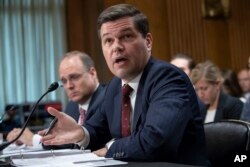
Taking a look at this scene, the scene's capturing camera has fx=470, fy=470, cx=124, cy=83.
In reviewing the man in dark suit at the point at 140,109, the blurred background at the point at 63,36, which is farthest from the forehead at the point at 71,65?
the blurred background at the point at 63,36

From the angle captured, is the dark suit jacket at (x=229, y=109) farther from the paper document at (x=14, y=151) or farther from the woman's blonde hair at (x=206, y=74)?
the paper document at (x=14, y=151)

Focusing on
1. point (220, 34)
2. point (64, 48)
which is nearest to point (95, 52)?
point (64, 48)

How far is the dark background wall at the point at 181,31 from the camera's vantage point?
7.56 m

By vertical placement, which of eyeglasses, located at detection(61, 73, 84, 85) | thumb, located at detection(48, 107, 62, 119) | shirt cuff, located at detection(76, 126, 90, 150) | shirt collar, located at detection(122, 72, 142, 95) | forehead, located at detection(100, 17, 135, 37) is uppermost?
forehead, located at detection(100, 17, 135, 37)

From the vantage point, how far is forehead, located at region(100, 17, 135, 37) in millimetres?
2266

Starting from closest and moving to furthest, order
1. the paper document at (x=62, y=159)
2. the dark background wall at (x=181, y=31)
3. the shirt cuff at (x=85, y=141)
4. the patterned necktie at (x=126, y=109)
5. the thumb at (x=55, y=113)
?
the paper document at (x=62, y=159), the thumb at (x=55, y=113), the patterned necktie at (x=126, y=109), the shirt cuff at (x=85, y=141), the dark background wall at (x=181, y=31)

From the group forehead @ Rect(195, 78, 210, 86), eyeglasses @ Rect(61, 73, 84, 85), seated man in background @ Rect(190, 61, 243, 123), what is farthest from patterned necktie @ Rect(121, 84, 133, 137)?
forehead @ Rect(195, 78, 210, 86)

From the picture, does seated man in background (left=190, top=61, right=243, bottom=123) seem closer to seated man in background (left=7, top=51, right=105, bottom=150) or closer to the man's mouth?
seated man in background (left=7, top=51, right=105, bottom=150)

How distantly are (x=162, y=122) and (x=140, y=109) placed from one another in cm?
22

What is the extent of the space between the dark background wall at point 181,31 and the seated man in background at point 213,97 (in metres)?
2.71

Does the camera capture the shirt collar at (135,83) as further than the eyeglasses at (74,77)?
No

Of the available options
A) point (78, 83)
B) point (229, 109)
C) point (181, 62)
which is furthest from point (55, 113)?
point (181, 62)

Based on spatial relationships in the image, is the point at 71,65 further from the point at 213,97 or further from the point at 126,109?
the point at 126,109

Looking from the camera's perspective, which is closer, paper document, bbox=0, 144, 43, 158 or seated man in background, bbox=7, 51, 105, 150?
paper document, bbox=0, 144, 43, 158
